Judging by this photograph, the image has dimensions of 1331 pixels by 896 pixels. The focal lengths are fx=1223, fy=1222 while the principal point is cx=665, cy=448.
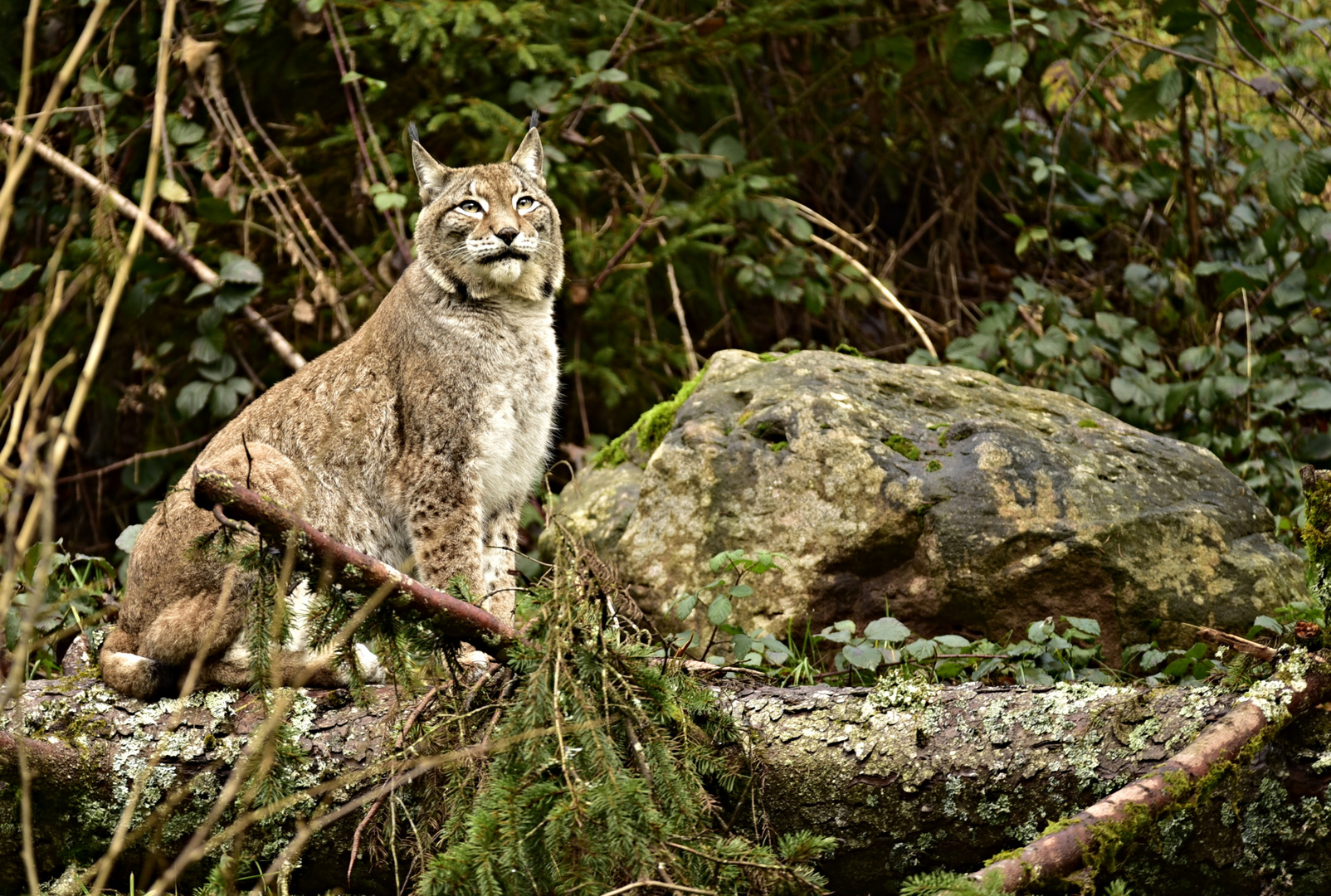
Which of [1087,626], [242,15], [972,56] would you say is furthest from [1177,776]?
[242,15]

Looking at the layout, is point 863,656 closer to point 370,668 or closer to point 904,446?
point 904,446

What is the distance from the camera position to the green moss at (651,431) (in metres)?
5.52

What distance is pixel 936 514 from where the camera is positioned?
14.8 ft

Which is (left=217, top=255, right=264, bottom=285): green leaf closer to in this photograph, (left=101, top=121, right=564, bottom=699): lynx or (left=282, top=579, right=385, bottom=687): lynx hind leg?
(left=101, top=121, right=564, bottom=699): lynx

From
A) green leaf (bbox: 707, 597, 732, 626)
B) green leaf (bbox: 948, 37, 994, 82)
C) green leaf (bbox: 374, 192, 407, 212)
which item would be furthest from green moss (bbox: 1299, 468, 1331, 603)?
green leaf (bbox: 948, 37, 994, 82)

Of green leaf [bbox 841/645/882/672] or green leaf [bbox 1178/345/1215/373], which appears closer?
green leaf [bbox 841/645/882/672]

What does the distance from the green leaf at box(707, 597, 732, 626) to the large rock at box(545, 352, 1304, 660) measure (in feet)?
2.29

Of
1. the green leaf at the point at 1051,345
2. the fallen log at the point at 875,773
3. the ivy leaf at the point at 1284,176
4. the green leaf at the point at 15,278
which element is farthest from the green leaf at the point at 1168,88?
the green leaf at the point at 15,278

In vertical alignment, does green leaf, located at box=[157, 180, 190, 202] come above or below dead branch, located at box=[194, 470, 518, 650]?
above

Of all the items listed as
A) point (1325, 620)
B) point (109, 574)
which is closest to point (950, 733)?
point (1325, 620)

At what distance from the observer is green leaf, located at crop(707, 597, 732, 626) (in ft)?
12.6

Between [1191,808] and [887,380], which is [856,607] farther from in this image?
[1191,808]

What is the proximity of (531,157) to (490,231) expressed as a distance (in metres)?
0.58

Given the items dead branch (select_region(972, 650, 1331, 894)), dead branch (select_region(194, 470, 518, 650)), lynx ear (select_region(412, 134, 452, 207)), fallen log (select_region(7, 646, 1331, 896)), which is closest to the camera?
dead branch (select_region(972, 650, 1331, 894))
